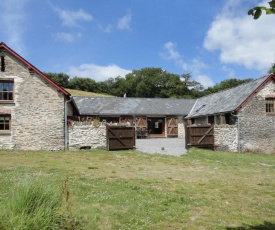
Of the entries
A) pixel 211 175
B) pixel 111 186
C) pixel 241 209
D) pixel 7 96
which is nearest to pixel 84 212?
pixel 111 186

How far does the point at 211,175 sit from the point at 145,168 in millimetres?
3163

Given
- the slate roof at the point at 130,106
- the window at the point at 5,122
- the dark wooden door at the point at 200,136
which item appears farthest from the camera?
the slate roof at the point at 130,106

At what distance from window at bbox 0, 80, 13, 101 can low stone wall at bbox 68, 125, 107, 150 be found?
506cm

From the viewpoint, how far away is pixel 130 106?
36.1 meters

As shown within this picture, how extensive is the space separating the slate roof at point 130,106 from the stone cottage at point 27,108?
12.5 meters

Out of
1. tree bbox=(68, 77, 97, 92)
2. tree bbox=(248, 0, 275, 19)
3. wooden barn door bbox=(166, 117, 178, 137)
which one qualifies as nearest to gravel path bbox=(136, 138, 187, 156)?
wooden barn door bbox=(166, 117, 178, 137)

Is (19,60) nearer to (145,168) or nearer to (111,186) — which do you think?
(145,168)

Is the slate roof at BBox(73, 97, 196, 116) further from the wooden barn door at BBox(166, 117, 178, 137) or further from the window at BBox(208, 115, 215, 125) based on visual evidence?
the window at BBox(208, 115, 215, 125)

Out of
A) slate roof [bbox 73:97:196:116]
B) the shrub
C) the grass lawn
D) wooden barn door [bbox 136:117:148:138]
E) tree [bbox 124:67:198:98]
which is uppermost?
tree [bbox 124:67:198:98]

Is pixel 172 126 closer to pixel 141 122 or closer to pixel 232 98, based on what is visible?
pixel 141 122

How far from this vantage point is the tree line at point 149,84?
79750 mm

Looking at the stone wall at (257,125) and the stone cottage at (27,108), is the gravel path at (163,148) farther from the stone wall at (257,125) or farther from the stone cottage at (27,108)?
the stone cottage at (27,108)

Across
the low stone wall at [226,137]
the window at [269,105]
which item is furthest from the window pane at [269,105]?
the low stone wall at [226,137]

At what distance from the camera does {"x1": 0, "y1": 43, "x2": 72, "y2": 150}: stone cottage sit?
65.5 ft
